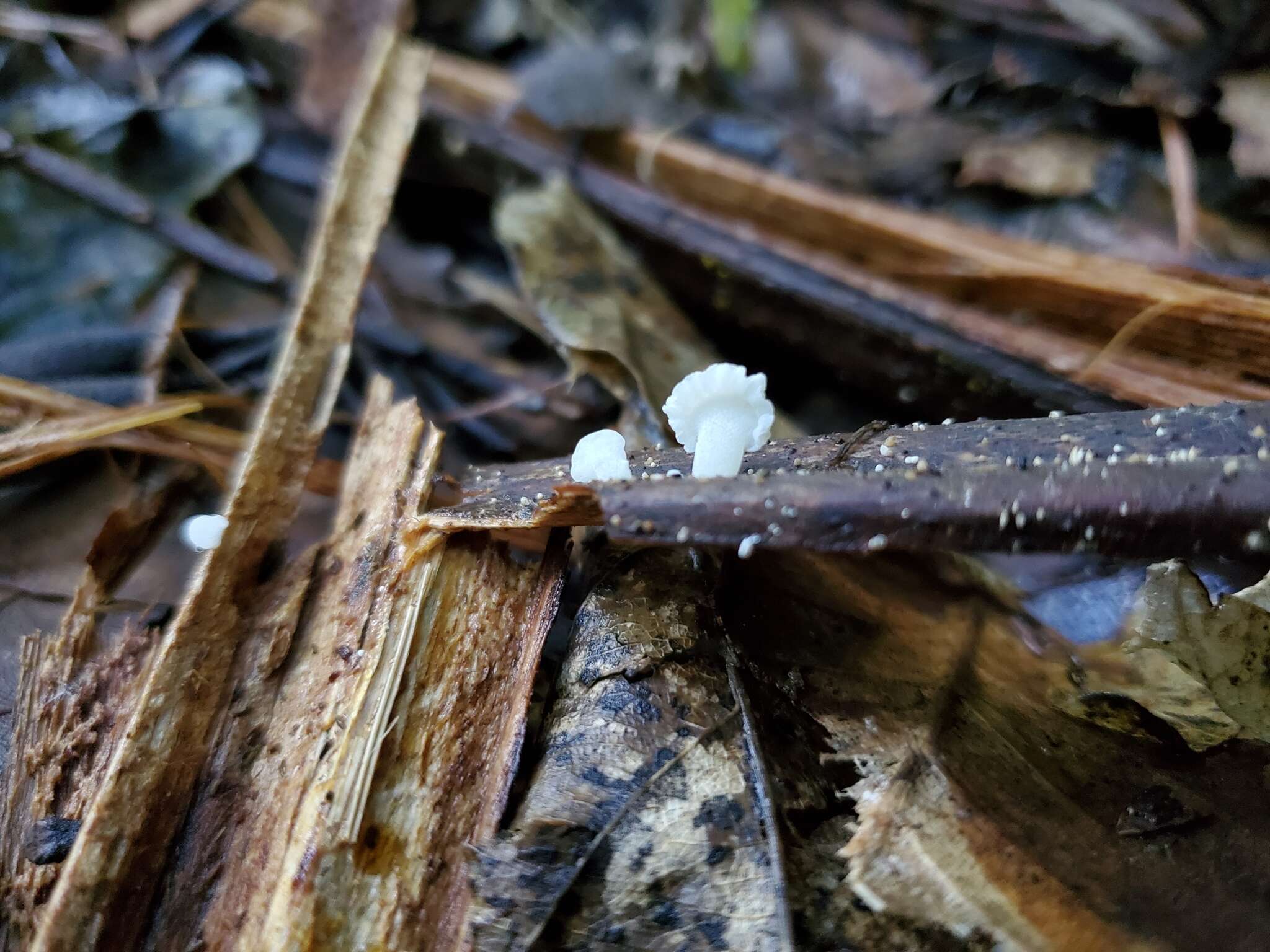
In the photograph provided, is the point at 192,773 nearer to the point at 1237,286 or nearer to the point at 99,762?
the point at 99,762

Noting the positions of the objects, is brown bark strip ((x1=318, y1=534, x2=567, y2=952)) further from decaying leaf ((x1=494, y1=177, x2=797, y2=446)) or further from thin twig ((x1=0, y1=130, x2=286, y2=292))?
thin twig ((x1=0, y1=130, x2=286, y2=292))

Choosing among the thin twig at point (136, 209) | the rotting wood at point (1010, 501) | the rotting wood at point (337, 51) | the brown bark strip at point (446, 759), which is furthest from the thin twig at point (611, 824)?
the rotting wood at point (337, 51)

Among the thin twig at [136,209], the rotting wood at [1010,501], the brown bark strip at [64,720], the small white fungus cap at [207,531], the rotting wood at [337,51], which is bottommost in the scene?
the brown bark strip at [64,720]

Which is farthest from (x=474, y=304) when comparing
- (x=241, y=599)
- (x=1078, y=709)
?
(x=1078, y=709)

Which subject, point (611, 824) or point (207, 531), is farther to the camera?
point (207, 531)

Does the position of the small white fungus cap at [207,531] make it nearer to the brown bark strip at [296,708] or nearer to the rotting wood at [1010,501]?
the brown bark strip at [296,708]

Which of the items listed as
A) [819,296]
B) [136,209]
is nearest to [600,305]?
[819,296]

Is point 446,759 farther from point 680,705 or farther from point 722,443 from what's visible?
point 722,443
